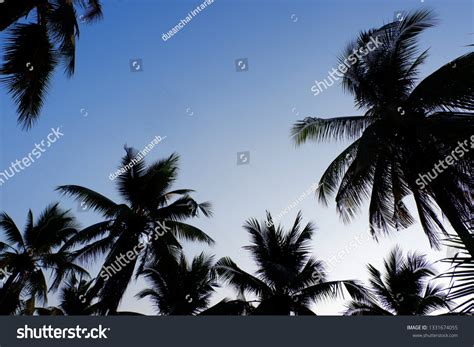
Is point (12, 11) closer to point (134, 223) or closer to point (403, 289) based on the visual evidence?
point (134, 223)

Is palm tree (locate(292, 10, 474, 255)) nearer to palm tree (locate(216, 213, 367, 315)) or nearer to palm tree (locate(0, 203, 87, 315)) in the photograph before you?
palm tree (locate(216, 213, 367, 315))

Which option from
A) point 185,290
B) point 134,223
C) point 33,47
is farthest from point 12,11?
point 185,290

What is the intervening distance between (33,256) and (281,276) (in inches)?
566

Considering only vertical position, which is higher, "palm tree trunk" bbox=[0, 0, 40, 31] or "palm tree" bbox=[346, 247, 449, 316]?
"palm tree trunk" bbox=[0, 0, 40, 31]

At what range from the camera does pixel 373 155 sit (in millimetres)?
12102

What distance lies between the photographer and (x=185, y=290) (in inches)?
910

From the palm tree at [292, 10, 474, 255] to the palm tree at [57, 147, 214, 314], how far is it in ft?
23.0

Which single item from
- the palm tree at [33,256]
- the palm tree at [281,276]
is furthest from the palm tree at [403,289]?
the palm tree at [33,256]

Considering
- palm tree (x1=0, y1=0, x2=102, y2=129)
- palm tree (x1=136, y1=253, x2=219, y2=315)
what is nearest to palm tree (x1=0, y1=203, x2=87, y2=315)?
palm tree (x1=136, y1=253, x2=219, y2=315)

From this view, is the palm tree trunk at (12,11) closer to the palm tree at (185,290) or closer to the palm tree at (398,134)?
the palm tree at (398,134)

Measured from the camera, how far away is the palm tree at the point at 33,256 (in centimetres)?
2275

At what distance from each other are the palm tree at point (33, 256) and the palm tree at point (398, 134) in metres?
15.6

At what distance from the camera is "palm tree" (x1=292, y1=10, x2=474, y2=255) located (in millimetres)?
11844
